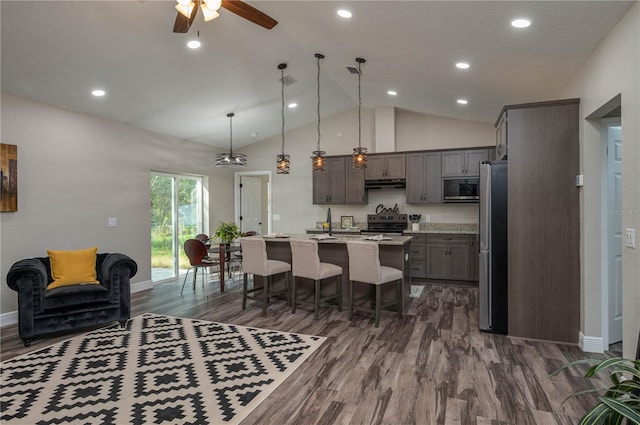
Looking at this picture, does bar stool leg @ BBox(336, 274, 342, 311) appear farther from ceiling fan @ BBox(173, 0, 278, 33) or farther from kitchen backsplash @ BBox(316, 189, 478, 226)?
ceiling fan @ BBox(173, 0, 278, 33)

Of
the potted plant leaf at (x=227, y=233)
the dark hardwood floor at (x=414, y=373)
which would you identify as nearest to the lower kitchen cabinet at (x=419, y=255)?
the dark hardwood floor at (x=414, y=373)

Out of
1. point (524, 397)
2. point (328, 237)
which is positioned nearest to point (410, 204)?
point (328, 237)

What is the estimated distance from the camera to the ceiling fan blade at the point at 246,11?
245 centimetres

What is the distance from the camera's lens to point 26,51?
343 centimetres

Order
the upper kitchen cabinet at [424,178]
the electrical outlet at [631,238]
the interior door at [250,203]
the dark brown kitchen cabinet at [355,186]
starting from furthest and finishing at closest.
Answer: the interior door at [250,203]
the dark brown kitchen cabinet at [355,186]
the upper kitchen cabinet at [424,178]
the electrical outlet at [631,238]

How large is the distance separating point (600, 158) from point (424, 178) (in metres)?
3.32

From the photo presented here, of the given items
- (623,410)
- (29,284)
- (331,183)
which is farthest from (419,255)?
(29,284)

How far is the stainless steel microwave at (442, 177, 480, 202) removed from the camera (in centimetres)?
612

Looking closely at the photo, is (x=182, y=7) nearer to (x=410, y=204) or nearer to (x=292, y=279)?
(x=292, y=279)

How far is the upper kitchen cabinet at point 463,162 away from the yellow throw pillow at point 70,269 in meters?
5.55

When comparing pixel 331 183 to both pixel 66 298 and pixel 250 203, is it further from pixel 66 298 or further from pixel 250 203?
pixel 66 298

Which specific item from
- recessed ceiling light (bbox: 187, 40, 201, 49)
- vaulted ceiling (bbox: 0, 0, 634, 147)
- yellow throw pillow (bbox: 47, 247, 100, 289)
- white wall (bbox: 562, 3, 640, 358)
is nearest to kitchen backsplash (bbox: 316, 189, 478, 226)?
vaulted ceiling (bbox: 0, 0, 634, 147)

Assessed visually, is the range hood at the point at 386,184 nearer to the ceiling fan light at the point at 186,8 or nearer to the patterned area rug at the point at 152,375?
the patterned area rug at the point at 152,375

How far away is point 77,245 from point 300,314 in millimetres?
3210
